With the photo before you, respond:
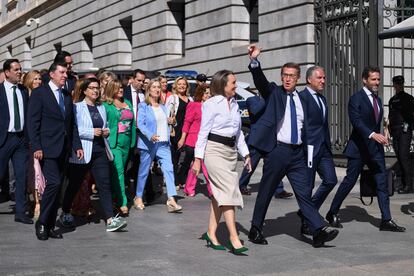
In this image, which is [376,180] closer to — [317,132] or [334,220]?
[334,220]

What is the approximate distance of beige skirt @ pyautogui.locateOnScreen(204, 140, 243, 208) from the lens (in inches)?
286

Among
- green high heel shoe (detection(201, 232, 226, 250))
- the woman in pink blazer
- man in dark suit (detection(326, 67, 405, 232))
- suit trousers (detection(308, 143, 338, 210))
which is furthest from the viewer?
the woman in pink blazer

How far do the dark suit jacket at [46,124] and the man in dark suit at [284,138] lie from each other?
204 centimetres

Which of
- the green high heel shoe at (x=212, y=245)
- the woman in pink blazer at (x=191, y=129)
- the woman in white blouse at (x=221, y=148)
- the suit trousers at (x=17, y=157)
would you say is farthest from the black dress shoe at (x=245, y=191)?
the woman in white blouse at (x=221, y=148)

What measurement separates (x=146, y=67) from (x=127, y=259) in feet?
69.7

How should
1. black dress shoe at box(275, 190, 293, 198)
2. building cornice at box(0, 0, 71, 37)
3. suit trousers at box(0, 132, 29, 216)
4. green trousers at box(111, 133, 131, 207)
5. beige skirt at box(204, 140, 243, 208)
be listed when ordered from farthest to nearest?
building cornice at box(0, 0, 71, 37) < black dress shoe at box(275, 190, 293, 198) < green trousers at box(111, 133, 131, 207) < suit trousers at box(0, 132, 29, 216) < beige skirt at box(204, 140, 243, 208)

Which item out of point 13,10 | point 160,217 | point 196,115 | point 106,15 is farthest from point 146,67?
point 13,10

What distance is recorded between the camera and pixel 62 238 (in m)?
8.04

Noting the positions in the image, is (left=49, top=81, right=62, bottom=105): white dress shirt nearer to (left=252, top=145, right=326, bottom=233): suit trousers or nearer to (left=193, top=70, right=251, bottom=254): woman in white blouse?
(left=193, top=70, right=251, bottom=254): woman in white blouse

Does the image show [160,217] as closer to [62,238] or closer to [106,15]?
[62,238]

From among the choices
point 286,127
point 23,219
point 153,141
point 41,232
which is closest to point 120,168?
point 153,141

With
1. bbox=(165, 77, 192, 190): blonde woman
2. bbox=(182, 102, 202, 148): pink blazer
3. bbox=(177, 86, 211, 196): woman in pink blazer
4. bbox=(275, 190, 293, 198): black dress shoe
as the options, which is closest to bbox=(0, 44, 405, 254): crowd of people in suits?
bbox=(177, 86, 211, 196): woman in pink blazer

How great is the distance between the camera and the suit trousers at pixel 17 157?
30.2ft

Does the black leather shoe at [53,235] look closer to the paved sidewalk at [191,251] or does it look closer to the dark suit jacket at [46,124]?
the paved sidewalk at [191,251]
